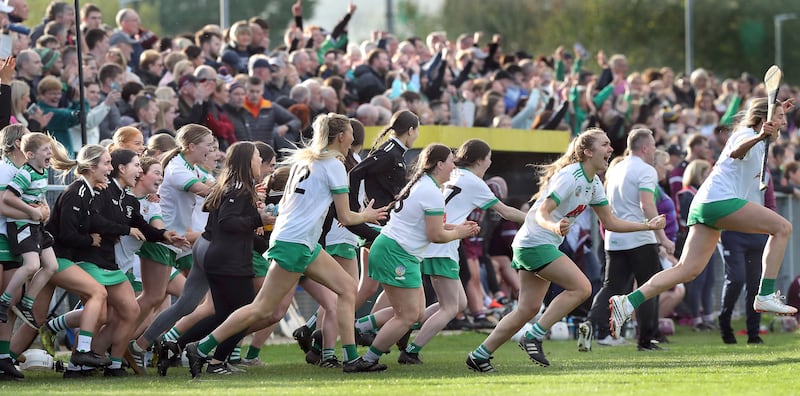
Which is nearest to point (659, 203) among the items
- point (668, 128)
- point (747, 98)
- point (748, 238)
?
point (748, 238)

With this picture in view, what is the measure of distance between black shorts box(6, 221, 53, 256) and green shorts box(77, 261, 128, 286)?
36 centimetres

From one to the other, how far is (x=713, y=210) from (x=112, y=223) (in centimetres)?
475

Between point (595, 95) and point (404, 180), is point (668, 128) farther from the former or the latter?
point (404, 180)

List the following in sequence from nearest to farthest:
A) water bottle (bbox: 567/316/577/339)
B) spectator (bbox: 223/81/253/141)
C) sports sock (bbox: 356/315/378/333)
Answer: sports sock (bbox: 356/315/378/333) < water bottle (bbox: 567/316/577/339) < spectator (bbox: 223/81/253/141)

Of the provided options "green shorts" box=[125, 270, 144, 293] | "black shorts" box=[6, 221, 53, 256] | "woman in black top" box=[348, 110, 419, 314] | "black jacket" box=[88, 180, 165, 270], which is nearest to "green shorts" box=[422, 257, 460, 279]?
"woman in black top" box=[348, 110, 419, 314]

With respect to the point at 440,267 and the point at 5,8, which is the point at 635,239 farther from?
the point at 5,8

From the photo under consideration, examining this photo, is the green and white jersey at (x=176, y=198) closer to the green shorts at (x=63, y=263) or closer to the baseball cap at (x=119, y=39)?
the green shorts at (x=63, y=263)

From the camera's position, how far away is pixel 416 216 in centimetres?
1082

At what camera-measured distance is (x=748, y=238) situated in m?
15.0

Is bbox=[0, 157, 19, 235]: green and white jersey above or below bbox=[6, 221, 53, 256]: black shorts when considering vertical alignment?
above

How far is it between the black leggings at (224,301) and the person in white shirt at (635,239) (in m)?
3.91

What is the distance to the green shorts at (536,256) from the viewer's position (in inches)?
422

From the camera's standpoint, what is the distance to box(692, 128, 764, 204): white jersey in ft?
37.8

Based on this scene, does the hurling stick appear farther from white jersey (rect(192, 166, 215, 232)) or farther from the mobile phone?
the mobile phone
